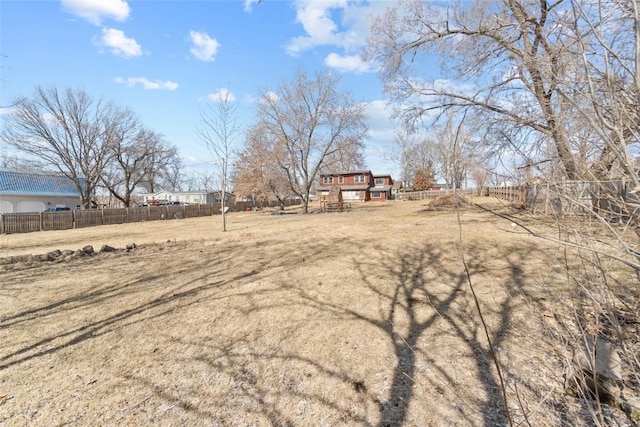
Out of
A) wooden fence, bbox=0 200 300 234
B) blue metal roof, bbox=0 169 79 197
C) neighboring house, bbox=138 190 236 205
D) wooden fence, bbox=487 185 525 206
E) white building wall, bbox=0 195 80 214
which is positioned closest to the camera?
wooden fence, bbox=487 185 525 206

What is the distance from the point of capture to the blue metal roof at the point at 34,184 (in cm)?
2695

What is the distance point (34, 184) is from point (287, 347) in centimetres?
3825

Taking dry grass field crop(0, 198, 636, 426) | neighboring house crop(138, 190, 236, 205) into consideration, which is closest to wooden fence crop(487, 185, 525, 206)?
dry grass field crop(0, 198, 636, 426)

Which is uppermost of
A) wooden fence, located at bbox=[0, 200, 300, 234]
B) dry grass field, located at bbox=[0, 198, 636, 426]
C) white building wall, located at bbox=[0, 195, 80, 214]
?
white building wall, located at bbox=[0, 195, 80, 214]

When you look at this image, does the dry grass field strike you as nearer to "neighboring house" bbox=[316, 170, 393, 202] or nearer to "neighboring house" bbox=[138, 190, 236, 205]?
"neighboring house" bbox=[316, 170, 393, 202]

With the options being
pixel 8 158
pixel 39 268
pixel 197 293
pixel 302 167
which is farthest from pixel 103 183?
pixel 197 293

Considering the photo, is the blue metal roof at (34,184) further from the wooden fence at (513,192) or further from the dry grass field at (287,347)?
the wooden fence at (513,192)

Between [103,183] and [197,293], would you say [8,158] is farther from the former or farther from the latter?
[197,293]

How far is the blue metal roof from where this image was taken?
2695cm

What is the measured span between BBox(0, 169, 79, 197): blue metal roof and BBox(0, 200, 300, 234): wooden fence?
12425mm

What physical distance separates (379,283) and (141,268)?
4923 mm

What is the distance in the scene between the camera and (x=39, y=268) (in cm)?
662

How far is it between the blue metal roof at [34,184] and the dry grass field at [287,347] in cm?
3089

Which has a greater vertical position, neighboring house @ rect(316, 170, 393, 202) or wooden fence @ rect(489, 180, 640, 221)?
neighboring house @ rect(316, 170, 393, 202)
